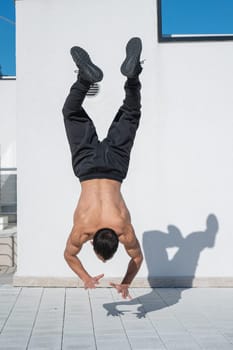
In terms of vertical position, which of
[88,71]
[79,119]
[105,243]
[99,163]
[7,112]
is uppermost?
[7,112]

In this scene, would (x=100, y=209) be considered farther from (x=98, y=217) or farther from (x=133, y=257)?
(x=133, y=257)

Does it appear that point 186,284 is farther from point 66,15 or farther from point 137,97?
point 66,15

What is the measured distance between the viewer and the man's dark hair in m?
3.93

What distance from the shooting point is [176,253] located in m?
6.51

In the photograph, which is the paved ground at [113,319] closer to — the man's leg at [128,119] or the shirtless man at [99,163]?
the shirtless man at [99,163]

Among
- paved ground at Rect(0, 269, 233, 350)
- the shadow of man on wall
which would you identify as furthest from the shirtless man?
the shadow of man on wall

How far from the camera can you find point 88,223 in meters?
4.16

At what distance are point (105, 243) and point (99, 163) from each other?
0.72 metres

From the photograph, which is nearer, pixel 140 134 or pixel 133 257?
pixel 133 257

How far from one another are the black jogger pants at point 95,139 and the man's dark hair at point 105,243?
0.53m

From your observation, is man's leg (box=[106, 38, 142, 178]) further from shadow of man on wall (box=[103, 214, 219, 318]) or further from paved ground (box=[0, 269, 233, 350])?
shadow of man on wall (box=[103, 214, 219, 318])

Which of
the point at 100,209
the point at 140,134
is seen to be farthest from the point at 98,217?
the point at 140,134

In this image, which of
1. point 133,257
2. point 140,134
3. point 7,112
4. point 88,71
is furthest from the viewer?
point 7,112

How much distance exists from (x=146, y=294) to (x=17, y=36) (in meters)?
3.78
